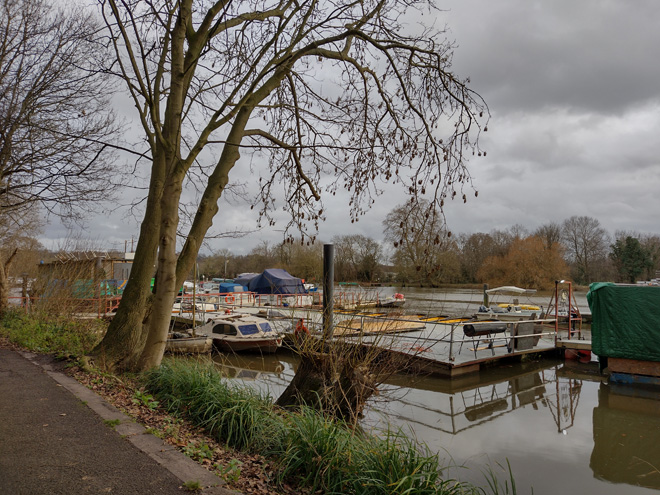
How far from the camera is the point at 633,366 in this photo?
52.4ft

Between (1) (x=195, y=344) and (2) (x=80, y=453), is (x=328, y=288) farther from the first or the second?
(1) (x=195, y=344)

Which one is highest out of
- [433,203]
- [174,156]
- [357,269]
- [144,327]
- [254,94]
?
[254,94]

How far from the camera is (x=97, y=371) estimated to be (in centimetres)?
833

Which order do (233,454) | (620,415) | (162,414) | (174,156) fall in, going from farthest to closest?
(620,415) → (174,156) → (162,414) → (233,454)

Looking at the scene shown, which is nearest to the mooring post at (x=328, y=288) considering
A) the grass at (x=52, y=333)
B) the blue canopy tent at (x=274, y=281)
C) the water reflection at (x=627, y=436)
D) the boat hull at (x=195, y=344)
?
the grass at (x=52, y=333)

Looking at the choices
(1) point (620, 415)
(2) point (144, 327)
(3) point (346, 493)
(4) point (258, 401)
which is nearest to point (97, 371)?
(2) point (144, 327)

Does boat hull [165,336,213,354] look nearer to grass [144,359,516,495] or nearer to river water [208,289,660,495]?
river water [208,289,660,495]

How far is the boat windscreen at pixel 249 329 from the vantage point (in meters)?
20.9

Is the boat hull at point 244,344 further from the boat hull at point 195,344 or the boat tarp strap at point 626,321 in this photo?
the boat tarp strap at point 626,321

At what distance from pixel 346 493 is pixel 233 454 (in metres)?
1.51

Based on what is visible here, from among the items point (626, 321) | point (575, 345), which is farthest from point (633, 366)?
point (575, 345)

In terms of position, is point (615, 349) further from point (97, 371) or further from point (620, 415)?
point (97, 371)

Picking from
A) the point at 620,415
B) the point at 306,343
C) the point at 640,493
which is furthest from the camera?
the point at 620,415

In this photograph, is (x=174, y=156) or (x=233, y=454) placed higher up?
(x=174, y=156)
